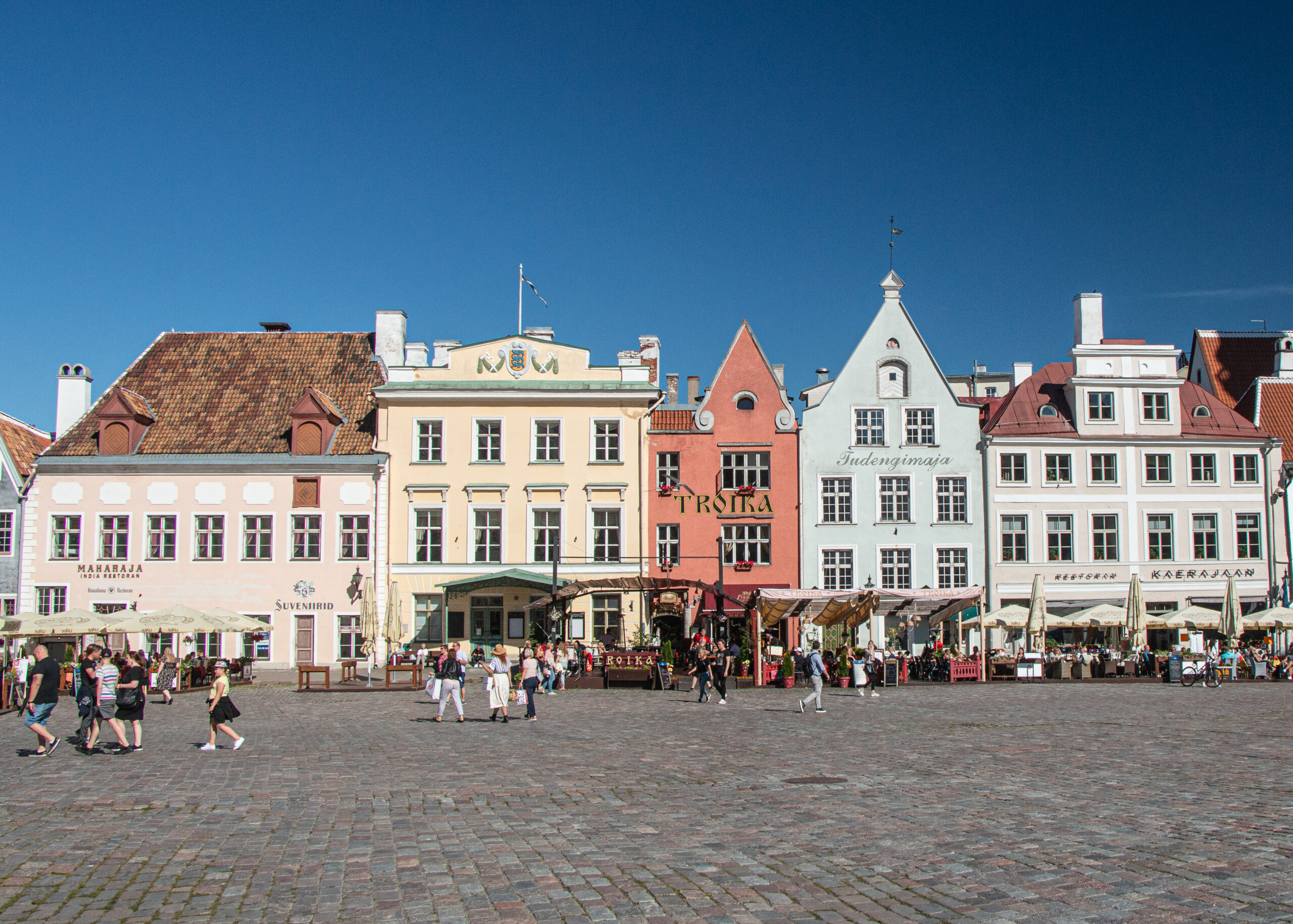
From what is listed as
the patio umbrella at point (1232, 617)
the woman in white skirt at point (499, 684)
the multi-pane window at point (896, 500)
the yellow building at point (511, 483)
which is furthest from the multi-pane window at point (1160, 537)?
the woman in white skirt at point (499, 684)

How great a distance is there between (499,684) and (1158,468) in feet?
103

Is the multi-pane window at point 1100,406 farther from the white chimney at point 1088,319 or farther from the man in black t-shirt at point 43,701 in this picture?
the man in black t-shirt at point 43,701

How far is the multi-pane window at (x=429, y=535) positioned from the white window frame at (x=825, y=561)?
13569 millimetres

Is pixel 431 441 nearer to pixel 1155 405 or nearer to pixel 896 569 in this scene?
pixel 896 569

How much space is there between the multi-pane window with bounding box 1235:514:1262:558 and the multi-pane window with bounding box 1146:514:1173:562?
2462mm

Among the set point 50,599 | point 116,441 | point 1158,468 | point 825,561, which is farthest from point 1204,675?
point 50,599

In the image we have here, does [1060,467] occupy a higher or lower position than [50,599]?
higher

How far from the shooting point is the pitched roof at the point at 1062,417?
4556 centimetres

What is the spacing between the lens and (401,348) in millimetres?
48281

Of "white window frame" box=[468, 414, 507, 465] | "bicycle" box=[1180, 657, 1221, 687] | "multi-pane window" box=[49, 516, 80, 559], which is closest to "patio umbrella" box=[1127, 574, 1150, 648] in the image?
"bicycle" box=[1180, 657, 1221, 687]

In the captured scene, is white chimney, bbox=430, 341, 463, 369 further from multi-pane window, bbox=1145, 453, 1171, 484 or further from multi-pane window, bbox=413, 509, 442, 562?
multi-pane window, bbox=1145, 453, 1171, 484

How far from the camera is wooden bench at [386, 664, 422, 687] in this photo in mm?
33319

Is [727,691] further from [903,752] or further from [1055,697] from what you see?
[903,752]

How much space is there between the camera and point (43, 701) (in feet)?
62.1
